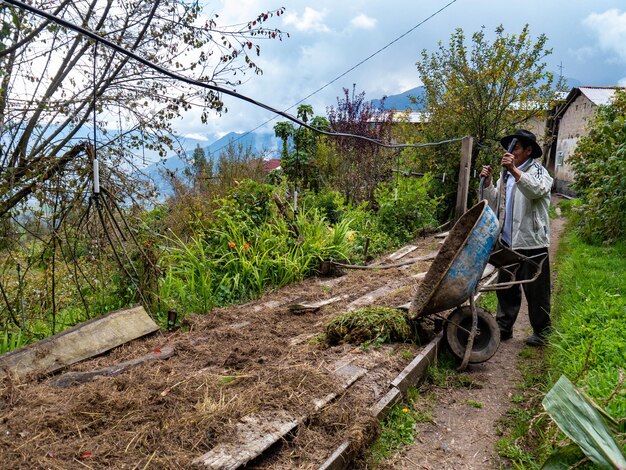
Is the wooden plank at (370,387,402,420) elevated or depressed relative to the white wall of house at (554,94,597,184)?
depressed

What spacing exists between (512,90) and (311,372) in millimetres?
11101

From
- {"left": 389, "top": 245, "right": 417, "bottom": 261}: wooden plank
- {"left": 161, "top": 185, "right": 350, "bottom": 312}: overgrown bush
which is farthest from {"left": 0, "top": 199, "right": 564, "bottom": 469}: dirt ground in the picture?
{"left": 389, "top": 245, "right": 417, "bottom": 261}: wooden plank

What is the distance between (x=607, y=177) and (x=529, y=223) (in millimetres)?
3113

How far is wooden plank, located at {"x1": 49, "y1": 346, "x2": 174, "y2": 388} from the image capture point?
10.0ft

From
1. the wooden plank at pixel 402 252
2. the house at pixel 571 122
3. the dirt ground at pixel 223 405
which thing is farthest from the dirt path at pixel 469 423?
the house at pixel 571 122

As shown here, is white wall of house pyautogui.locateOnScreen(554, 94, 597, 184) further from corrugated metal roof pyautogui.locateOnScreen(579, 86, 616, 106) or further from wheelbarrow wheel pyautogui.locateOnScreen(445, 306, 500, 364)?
wheelbarrow wheel pyautogui.locateOnScreen(445, 306, 500, 364)

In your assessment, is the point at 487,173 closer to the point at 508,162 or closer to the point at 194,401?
the point at 508,162

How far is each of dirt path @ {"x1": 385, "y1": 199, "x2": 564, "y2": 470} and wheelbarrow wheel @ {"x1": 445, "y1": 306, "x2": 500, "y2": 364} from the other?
0.63 feet

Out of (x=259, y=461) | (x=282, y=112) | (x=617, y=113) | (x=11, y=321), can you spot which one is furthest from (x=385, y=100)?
(x=259, y=461)

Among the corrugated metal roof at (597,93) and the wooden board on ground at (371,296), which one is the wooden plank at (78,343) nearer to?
the wooden board on ground at (371,296)

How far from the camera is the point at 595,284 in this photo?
4938mm

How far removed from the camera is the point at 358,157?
11.7 metres

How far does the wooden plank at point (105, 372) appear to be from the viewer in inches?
120

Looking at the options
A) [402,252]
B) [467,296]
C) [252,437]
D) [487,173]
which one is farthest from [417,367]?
[402,252]
